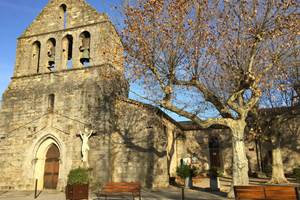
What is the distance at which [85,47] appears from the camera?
1847cm

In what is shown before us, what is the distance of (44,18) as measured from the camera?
2002 centimetres

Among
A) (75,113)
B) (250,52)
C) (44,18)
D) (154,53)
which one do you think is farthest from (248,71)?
(44,18)

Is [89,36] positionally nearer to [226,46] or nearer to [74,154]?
[74,154]

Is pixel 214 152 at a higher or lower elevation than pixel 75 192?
higher

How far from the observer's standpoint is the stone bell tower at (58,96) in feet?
54.4

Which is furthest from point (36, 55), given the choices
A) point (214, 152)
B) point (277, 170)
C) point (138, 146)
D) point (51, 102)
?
point (277, 170)

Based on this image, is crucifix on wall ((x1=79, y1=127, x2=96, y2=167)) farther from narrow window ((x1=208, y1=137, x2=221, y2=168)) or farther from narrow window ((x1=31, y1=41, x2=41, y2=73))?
narrow window ((x1=208, y1=137, x2=221, y2=168))

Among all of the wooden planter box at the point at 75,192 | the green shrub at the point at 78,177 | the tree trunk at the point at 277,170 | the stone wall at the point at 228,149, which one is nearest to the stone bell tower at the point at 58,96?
the green shrub at the point at 78,177

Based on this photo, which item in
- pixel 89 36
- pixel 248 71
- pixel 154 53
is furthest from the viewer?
pixel 89 36

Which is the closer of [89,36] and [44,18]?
[89,36]

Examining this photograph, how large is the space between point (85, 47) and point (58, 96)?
3.57 m

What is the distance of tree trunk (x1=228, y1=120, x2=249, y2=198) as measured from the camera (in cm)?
1126

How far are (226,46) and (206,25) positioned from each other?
1.19m

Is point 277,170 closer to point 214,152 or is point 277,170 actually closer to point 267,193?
point 214,152
